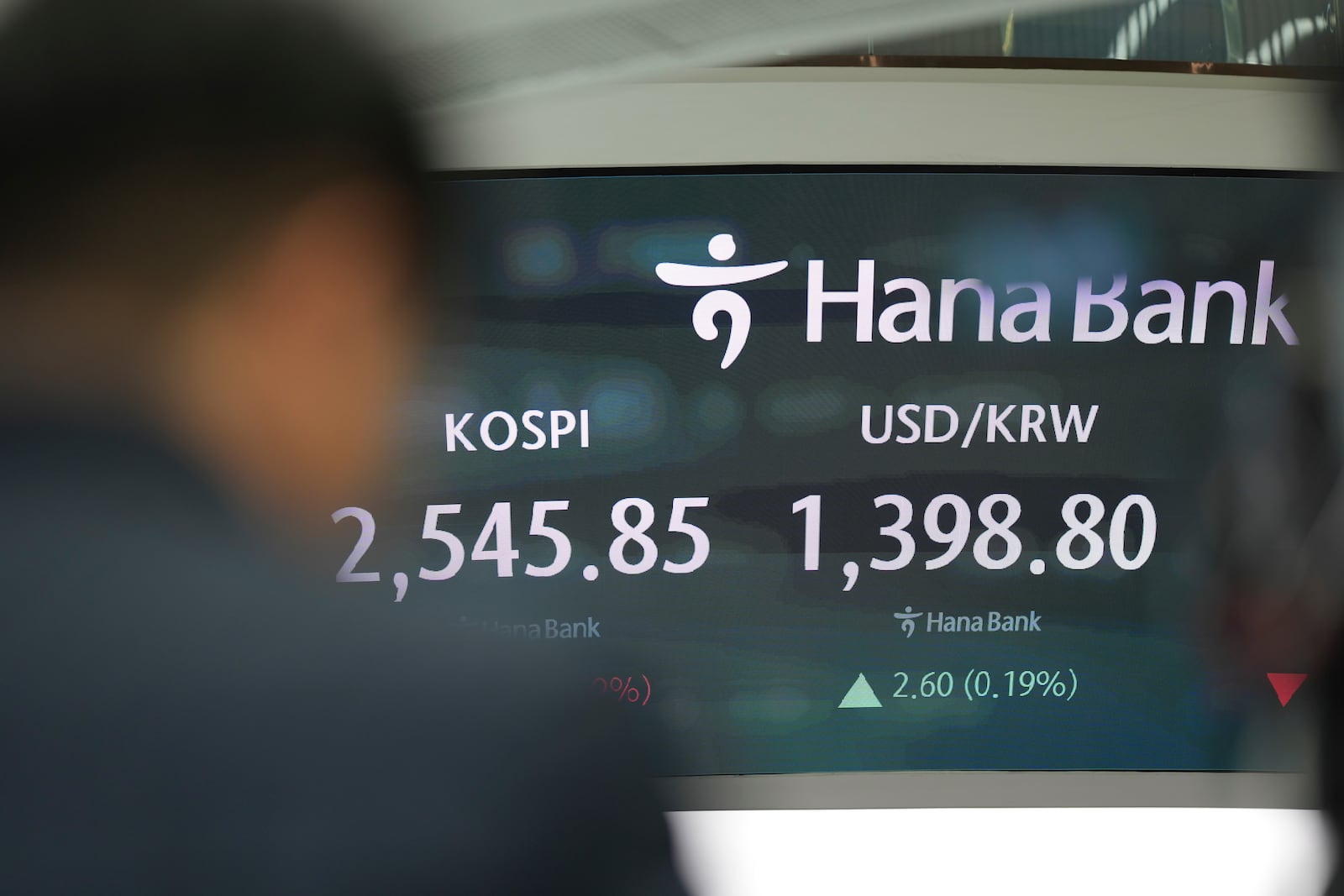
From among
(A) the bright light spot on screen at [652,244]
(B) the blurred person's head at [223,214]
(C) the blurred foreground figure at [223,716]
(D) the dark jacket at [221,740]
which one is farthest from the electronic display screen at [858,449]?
(D) the dark jacket at [221,740]

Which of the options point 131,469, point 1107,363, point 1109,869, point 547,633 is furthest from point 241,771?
point 1109,869

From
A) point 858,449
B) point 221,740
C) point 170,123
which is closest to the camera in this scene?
point 221,740

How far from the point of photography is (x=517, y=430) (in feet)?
4.76

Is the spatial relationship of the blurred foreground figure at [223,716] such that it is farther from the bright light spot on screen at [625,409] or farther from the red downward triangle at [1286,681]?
the red downward triangle at [1286,681]

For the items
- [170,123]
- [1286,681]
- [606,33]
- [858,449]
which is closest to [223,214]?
[170,123]

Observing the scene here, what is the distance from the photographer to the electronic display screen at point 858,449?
1.43 meters

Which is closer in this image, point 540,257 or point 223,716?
point 223,716

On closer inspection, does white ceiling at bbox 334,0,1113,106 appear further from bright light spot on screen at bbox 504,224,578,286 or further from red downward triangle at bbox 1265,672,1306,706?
red downward triangle at bbox 1265,672,1306,706

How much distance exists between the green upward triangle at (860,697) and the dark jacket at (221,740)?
71cm

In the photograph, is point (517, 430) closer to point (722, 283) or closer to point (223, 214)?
point (722, 283)

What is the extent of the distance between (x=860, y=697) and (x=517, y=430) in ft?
2.27

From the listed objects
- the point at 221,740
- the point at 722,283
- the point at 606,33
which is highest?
the point at 606,33

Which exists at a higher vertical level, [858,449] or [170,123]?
[170,123]

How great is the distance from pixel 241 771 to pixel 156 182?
0.97 metres
